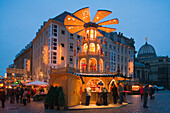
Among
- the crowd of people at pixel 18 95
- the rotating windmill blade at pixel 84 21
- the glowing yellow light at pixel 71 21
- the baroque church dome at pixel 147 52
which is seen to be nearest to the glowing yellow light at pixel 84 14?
the rotating windmill blade at pixel 84 21

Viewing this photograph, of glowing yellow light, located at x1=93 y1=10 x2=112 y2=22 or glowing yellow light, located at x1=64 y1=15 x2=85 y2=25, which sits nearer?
glowing yellow light, located at x1=93 y1=10 x2=112 y2=22

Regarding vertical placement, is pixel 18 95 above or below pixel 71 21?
below

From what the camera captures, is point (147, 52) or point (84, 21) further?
point (147, 52)

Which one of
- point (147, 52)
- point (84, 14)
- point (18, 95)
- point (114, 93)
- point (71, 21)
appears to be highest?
point (147, 52)

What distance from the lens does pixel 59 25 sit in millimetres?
40625

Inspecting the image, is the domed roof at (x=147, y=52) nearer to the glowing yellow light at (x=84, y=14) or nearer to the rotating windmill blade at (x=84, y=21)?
the rotating windmill blade at (x=84, y=21)

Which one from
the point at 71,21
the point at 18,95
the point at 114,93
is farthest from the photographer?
the point at 71,21

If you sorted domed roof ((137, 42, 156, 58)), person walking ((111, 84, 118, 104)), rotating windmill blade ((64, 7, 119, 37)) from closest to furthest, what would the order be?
person walking ((111, 84, 118, 104))
rotating windmill blade ((64, 7, 119, 37))
domed roof ((137, 42, 156, 58))

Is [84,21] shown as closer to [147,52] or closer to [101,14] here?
[101,14]

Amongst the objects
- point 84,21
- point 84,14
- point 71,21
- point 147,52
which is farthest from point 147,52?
point 84,14

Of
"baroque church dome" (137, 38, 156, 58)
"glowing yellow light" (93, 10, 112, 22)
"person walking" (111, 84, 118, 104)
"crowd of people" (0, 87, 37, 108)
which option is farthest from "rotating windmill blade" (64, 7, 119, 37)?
"baroque church dome" (137, 38, 156, 58)

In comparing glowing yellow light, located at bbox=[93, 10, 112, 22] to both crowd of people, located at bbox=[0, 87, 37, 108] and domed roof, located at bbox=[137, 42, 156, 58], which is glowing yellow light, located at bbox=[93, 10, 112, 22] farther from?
domed roof, located at bbox=[137, 42, 156, 58]

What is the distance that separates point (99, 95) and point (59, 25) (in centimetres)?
2444

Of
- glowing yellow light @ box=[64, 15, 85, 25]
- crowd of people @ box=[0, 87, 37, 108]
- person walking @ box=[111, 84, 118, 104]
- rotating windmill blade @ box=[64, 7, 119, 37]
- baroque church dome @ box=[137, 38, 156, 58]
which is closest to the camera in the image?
crowd of people @ box=[0, 87, 37, 108]
